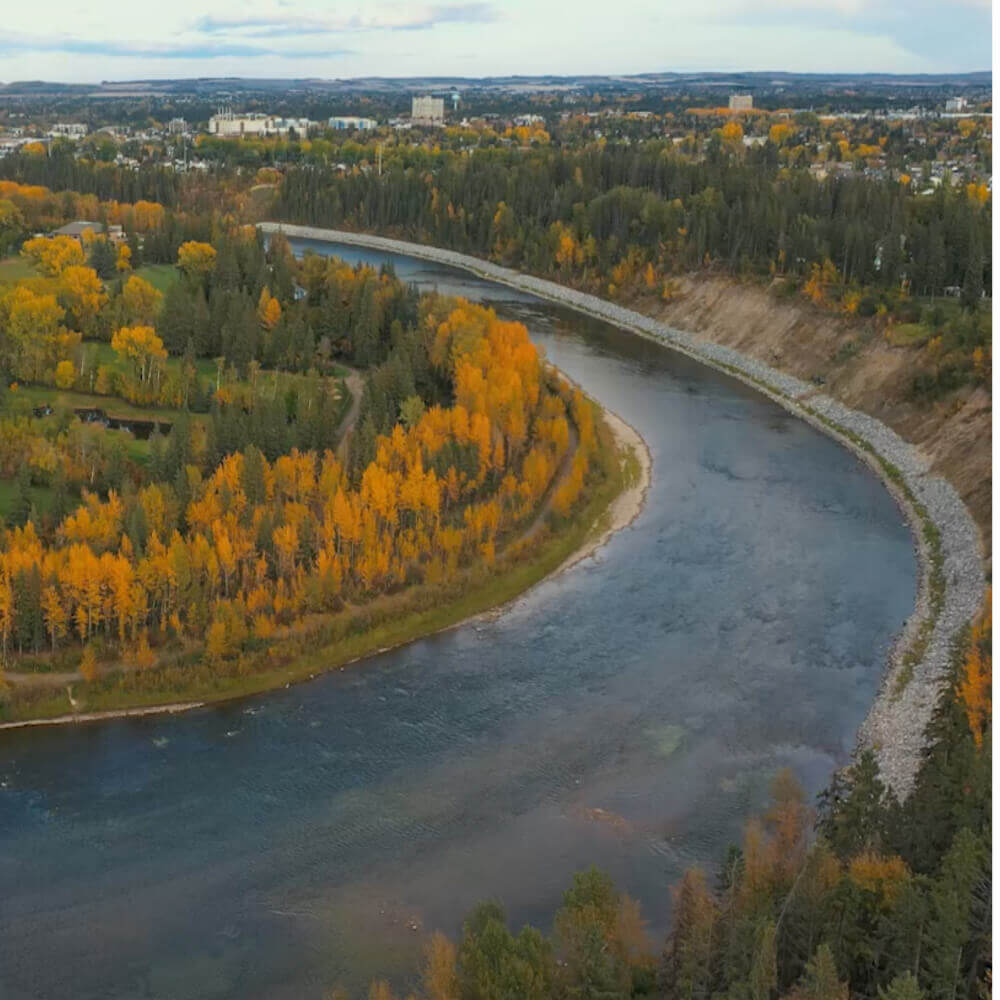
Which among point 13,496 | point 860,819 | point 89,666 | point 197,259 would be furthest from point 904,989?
point 197,259

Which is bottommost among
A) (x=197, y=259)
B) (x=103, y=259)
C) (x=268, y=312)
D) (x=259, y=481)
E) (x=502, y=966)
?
(x=502, y=966)

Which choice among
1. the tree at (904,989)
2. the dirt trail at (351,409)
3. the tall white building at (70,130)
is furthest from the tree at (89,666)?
the tall white building at (70,130)

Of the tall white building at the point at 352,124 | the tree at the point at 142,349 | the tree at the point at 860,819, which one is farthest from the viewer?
the tall white building at the point at 352,124

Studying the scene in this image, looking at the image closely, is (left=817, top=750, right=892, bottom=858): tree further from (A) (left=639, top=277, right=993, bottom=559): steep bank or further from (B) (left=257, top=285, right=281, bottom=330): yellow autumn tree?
(B) (left=257, top=285, right=281, bottom=330): yellow autumn tree

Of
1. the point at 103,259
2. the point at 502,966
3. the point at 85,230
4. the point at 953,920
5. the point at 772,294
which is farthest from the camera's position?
the point at 85,230

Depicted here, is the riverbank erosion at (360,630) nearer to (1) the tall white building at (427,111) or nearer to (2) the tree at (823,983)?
(2) the tree at (823,983)

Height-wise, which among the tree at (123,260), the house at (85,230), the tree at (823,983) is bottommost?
the tree at (823,983)

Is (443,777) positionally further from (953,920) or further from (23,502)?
(23,502)
